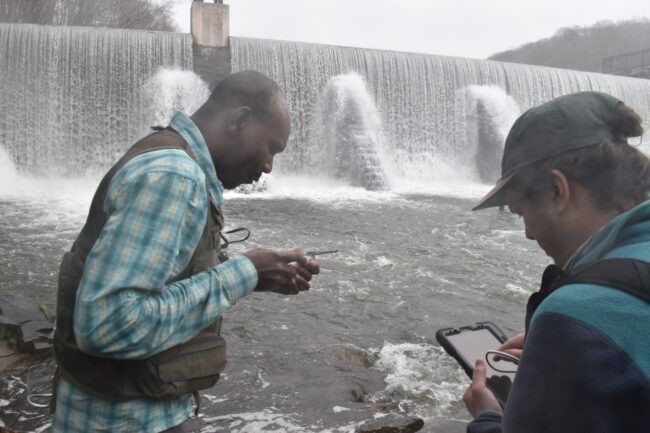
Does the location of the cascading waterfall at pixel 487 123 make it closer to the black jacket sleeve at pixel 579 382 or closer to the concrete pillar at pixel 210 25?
the concrete pillar at pixel 210 25

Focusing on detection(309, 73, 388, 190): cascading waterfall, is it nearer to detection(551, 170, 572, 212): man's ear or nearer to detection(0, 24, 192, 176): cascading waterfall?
detection(0, 24, 192, 176): cascading waterfall

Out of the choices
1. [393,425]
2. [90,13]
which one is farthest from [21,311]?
[90,13]

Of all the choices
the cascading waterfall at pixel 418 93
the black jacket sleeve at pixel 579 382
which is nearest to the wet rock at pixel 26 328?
the black jacket sleeve at pixel 579 382

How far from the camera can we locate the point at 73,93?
1494 cm

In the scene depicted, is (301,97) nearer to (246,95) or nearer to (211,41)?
(211,41)

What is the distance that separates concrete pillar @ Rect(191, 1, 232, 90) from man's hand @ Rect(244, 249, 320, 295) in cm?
1491

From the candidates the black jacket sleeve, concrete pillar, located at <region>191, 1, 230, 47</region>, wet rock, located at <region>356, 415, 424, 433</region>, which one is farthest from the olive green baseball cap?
concrete pillar, located at <region>191, 1, 230, 47</region>

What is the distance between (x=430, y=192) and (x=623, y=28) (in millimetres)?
49465

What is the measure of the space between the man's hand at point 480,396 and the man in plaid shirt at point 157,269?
53 centimetres

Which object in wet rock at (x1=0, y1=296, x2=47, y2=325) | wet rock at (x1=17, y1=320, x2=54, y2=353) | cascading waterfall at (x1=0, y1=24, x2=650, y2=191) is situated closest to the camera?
wet rock at (x1=17, y1=320, x2=54, y2=353)

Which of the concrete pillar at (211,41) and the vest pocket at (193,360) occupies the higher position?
the concrete pillar at (211,41)

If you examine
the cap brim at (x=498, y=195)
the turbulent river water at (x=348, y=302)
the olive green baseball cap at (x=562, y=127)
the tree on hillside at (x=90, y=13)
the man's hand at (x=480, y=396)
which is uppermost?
the tree on hillside at (x=90, y=13)

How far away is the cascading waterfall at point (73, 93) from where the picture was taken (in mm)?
14508

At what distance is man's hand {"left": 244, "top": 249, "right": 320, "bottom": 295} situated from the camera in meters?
1.50
